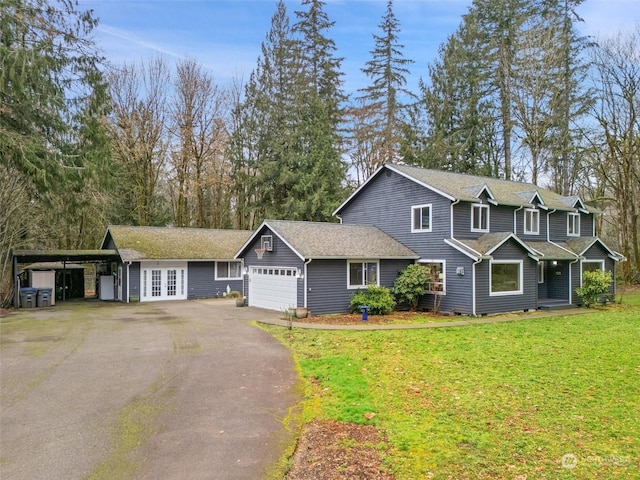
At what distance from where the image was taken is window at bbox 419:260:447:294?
62.0 ft

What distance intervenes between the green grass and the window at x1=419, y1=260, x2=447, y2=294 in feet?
18.5

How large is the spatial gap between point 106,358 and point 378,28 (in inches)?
1394

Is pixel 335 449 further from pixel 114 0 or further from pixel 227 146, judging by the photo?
pixel 227 146

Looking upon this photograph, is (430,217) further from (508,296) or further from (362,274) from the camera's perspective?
(508,296)

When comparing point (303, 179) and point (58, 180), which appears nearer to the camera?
point (58, 180)

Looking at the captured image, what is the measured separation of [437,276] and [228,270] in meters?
13.1

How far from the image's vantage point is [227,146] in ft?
113

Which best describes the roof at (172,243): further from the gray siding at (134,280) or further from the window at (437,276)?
the window at (437,276)

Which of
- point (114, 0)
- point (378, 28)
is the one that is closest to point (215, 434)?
point (114, 0)

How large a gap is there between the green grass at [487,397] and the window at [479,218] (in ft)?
23.7

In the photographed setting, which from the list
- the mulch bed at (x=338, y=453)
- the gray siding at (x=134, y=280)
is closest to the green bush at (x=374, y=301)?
the mulch bed at (x=338, y=453)

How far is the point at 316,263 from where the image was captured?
17.8 metres

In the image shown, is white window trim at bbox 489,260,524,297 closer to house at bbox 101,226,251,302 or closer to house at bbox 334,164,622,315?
house at bbox 334,164,622,315

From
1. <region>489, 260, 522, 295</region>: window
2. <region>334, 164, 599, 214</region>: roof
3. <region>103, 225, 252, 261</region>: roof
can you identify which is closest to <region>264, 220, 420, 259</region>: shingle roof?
<region>334, 164, 599, 214</region>: roof
